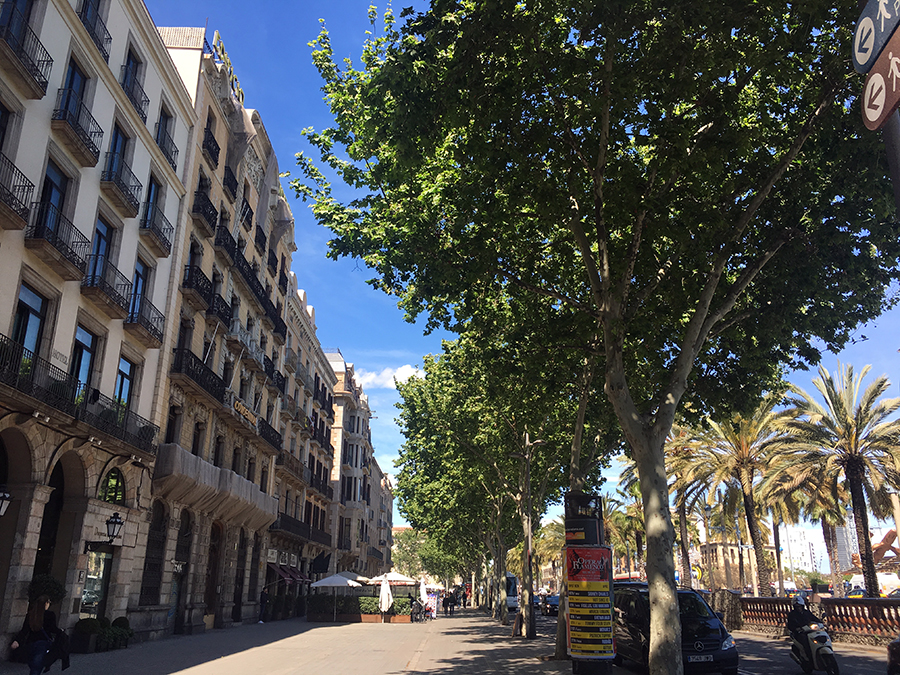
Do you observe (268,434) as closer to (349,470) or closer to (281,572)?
(281,572)

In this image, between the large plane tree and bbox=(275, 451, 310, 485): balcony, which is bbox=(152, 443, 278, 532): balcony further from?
the large plane tree

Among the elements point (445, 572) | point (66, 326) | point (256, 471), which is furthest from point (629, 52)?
point (445, 572)

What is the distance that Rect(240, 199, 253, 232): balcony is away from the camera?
3200cm

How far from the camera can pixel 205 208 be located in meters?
25.5

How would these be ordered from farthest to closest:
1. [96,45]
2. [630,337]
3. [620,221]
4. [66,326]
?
[96,45], [66,326], [630,337], [620,221]

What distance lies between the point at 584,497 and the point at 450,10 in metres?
9.61

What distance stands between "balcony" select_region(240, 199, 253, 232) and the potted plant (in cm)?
1968

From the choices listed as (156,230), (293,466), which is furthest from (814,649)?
(293,466)

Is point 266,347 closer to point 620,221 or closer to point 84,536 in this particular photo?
point 84,536

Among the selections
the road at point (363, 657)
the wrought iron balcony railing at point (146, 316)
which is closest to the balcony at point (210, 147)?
the wrought iron balcony railing at point (146, 316)

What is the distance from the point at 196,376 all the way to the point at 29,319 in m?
8.82

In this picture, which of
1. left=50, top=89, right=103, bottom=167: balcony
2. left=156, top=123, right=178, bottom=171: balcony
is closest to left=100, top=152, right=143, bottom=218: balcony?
left=50, top=89, right=103, bottom=167: balcony

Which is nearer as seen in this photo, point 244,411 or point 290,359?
point 244,411

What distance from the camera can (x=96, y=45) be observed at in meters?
17.9
